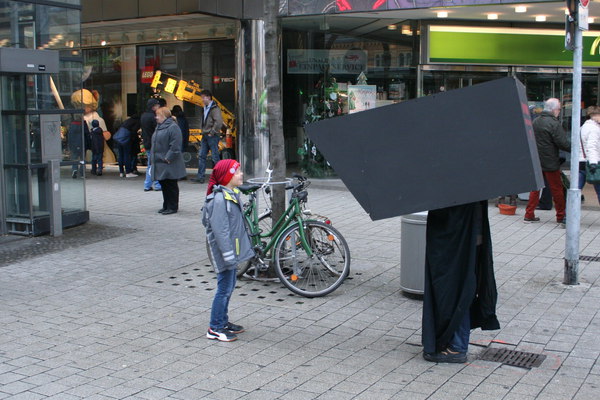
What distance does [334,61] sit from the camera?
52.6ft

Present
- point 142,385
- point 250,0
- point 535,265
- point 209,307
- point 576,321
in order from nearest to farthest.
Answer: point 142,385
point 576,321
point 209,307
point 535,265
point 250,0

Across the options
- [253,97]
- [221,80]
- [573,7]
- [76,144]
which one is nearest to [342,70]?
[253,97]

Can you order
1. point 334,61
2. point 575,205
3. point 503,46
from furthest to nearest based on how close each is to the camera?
point 503,46 < point 334,61 < point 575,205

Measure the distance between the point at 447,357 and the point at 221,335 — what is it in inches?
72.2

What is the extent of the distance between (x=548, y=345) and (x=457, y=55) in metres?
11.5

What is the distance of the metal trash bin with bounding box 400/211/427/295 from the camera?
22.7 feet

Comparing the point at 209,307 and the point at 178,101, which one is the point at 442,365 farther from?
the point at 178,101

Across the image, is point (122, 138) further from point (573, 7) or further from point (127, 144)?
point (573, 7)

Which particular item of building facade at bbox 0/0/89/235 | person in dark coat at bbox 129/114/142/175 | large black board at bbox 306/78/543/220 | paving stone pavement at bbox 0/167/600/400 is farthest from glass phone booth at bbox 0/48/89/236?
person in dark coat at bbox 129/114/142/175

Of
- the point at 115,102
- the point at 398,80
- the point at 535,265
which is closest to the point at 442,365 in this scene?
the point at 535,265

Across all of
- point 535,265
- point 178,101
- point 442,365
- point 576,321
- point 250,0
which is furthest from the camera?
point 178,101

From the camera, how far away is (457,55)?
16.2 m

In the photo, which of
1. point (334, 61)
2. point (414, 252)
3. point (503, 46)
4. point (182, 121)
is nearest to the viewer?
point (414, 252)

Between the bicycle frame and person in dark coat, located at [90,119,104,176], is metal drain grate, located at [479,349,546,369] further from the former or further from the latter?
person in dark coat, located at [90,119,104,176]
